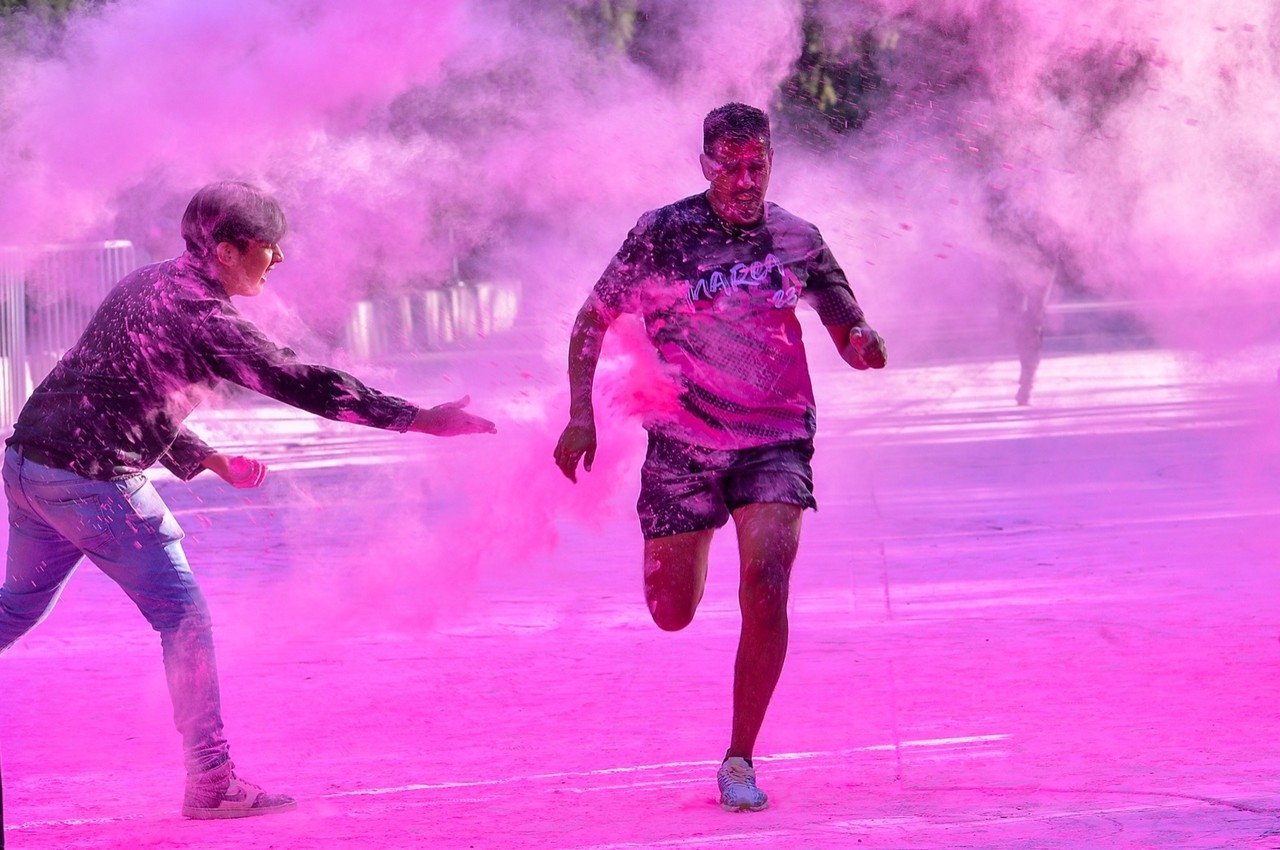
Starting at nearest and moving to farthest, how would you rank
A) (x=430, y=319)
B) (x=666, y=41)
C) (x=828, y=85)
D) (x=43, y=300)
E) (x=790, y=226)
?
(x=790, y=226) < (x=666, y=41) < (x=828, y=85) < (x=43, y=300) < (x=430, y=319)

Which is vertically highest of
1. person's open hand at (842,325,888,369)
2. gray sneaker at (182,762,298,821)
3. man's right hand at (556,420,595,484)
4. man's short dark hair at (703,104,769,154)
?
man's short dark hair at (703,104,769,154)

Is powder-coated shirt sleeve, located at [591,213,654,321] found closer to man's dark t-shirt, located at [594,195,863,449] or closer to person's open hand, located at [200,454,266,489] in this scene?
man's dark t-shirt, located at [594,195,863,449]

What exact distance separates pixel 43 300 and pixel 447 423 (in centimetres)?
1332

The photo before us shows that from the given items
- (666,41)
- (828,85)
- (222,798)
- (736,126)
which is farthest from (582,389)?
(828,85)

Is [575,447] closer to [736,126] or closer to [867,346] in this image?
[867,346]

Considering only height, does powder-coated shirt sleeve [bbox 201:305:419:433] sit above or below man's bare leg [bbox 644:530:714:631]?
above

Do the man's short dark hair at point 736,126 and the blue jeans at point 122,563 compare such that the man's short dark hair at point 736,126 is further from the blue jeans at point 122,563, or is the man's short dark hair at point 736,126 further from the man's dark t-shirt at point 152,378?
the blue jeans at point 122,563

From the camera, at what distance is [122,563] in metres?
4.64

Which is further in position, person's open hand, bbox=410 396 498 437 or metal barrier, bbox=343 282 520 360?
metal barrier, bbox=343 282 520 360

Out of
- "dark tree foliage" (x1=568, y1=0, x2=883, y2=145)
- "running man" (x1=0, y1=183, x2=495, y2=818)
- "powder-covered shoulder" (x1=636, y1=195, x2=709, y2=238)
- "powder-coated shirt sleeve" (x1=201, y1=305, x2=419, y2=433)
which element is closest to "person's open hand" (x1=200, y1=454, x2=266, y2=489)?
"running man" (x1=0, y1=183, x2=495, y2=818)

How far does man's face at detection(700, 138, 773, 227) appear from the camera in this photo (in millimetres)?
4824

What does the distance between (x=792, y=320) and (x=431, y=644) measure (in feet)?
Answer: 9.34

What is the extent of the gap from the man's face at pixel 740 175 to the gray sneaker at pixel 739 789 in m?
1.41

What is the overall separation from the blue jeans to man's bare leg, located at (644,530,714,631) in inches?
45.8
